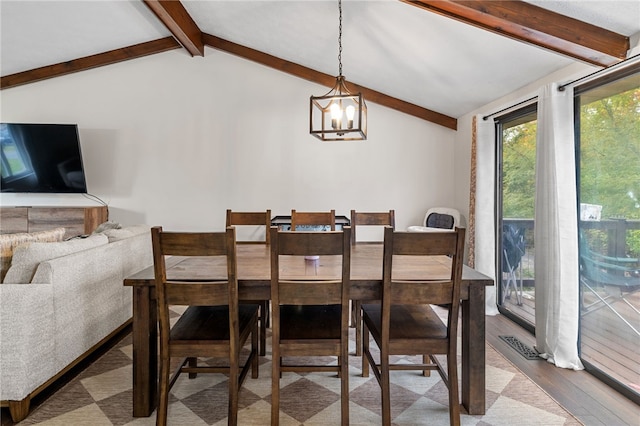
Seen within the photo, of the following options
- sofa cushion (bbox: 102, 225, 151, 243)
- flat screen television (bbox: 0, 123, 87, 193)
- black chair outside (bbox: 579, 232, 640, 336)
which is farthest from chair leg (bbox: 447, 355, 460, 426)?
flat screen television (bbox: 0, 123, 87, 193)

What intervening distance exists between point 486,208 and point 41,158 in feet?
17.4

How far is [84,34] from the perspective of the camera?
13.0ft

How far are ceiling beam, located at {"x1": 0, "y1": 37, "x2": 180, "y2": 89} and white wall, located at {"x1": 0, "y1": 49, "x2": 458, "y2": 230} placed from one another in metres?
0.12

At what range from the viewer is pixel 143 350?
184 cm

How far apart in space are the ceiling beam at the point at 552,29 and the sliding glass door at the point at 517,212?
93 centimetres

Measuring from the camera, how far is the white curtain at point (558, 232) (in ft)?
7.95

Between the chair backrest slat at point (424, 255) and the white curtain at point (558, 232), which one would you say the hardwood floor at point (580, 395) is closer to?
the white curtain at point (558, 232)

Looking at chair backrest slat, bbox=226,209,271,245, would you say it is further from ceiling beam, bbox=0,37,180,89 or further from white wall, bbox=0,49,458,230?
ceiling beam, bbox=0,37,180,89

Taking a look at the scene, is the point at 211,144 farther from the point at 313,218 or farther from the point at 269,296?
the point at 269,296

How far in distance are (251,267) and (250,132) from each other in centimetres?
304

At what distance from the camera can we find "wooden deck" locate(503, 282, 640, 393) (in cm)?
218

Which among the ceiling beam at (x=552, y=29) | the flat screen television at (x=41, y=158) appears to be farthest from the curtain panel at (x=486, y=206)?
the flat screen television at (x=41, y=158)

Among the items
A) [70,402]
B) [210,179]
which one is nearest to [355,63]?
[210,179]

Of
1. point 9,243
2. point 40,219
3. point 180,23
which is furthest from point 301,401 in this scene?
point 40,219
